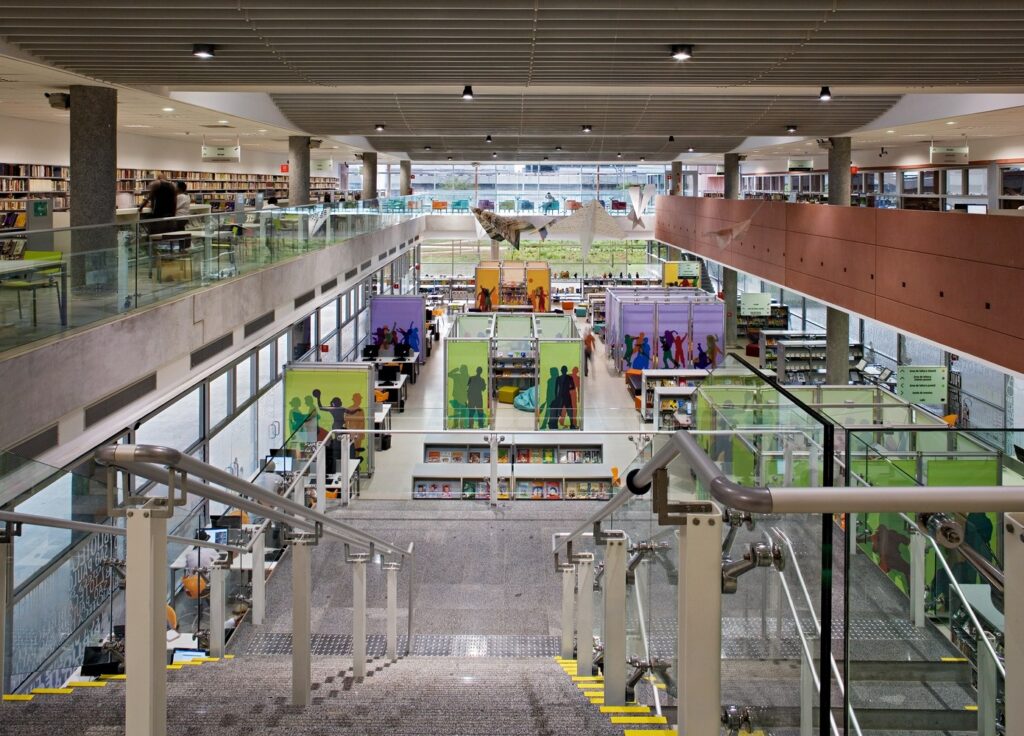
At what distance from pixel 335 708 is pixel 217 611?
3.45 metres

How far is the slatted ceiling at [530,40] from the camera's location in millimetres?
6805

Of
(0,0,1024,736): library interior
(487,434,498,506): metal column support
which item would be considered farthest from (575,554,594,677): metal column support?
(487,434,498,506): metal column support

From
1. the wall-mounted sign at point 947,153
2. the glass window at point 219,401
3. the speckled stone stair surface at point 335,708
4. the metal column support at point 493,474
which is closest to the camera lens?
the speckled stone stair surface at point 335,708

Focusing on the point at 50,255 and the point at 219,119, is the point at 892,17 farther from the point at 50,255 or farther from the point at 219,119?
the point at 219,119

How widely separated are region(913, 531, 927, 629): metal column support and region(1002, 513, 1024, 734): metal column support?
32 cm

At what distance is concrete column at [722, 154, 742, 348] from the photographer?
2608cm

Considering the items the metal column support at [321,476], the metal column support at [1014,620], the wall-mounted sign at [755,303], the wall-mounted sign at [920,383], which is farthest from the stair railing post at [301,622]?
the wall-mounted sign at [755,303]

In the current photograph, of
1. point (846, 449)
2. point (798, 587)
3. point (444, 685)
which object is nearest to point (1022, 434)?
point (846, 449)

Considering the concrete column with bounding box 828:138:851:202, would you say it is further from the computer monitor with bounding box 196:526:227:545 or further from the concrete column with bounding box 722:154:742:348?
the computer monitor with bounding box 196:526:227:545

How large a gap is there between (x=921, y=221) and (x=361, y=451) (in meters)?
7.33

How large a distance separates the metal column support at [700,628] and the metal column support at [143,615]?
1.06 metres

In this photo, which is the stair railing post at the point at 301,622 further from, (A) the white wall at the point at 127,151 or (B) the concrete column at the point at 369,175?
(B) the concrete column at the point at 369,175

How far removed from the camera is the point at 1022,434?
6.57 feet

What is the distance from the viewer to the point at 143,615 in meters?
2.02
